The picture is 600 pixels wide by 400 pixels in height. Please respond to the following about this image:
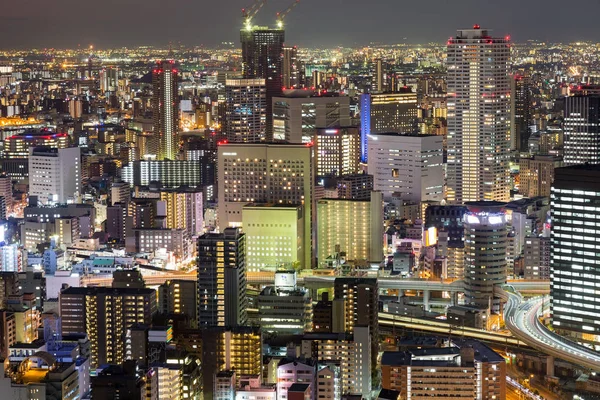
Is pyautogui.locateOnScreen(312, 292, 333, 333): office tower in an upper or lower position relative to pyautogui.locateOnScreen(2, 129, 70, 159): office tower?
lower

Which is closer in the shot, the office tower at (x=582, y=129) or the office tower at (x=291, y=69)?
the office tower at (x=582, y=129)

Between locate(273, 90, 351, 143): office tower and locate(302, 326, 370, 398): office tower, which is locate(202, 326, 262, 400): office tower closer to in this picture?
locate(302, 326, 370, 398): office tower

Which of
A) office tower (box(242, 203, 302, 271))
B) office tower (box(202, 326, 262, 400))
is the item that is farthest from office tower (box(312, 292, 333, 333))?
office tower (box(242, 203, 302, 271))

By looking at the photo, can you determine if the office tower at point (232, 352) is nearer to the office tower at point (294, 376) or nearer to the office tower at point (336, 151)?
the office tower at point (294, 376)

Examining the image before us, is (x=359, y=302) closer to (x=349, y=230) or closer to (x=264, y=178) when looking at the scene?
(x=349, y=230)

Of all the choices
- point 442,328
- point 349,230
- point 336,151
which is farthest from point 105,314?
point 336,151

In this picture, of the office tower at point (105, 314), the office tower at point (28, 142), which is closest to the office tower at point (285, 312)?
the office tower at point (105, 314)
